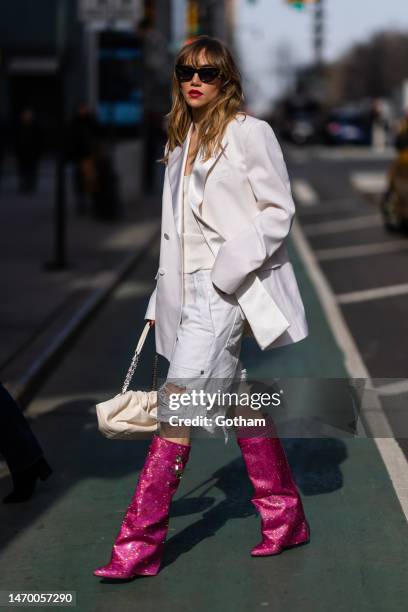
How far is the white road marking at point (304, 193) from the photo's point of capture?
997 inches

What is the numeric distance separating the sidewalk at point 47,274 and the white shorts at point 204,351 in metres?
3.36

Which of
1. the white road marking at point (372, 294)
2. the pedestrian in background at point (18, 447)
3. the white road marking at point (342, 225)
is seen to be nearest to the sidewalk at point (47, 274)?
the pedestrian in background at point (18, 447)

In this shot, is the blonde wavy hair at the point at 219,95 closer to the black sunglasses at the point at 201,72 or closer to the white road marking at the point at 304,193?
the black sunglasses at the point at 201,72

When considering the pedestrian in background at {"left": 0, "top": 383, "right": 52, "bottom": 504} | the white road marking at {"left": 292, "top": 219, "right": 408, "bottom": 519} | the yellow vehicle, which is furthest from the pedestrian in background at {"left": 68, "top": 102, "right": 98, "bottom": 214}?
the pedestrian in background at {"left": 0, "top": 383, "right": 52, "bottom": 504}

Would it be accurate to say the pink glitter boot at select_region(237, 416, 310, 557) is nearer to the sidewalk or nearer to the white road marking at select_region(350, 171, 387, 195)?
the sidewalk

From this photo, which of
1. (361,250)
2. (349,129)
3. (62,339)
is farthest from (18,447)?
(349,129)

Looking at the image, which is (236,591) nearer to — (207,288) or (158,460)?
(158,460)

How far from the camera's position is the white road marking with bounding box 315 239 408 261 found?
1585 cm

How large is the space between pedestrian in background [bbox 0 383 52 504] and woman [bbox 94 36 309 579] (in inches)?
43.5

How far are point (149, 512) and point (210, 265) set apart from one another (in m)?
0.89

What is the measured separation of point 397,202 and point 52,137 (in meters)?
29.5

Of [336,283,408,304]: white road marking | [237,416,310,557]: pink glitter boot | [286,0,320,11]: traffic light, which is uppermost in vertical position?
[237,416,310,557]: pink glitter boot

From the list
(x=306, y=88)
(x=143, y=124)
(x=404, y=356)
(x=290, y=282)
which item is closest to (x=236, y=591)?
(x=290, y=282)

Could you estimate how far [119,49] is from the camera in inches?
1241
